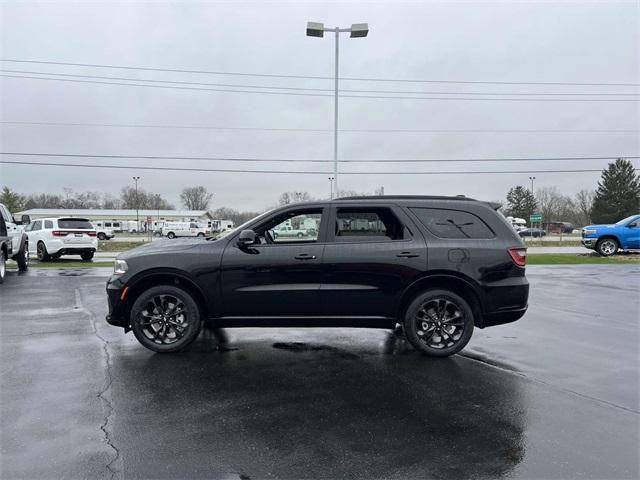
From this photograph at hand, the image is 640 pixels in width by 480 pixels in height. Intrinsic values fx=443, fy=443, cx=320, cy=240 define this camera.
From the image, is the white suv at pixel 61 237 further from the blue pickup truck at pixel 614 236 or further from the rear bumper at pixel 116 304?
the blue pickup truck at pixel 614 236

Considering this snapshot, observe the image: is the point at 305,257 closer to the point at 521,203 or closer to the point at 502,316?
the point at 502,316

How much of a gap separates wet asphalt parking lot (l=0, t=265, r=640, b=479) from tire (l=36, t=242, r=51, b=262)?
13154 millimetres

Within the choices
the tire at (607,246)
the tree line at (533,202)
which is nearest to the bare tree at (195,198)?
the tree line at (533,202)

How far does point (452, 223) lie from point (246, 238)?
2.57m

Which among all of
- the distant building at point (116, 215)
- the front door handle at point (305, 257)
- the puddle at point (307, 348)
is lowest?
the puddle at point (307, 348)

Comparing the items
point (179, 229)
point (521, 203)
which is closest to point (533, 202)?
point (521, 203)

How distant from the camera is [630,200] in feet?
222

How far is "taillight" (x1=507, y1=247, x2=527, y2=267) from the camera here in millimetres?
5410

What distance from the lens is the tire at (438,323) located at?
17.7 ft

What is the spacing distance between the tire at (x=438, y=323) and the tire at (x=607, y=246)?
2017cm

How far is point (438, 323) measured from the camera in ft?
17.9

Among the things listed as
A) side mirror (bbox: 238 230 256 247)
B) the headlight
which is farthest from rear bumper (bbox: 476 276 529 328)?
the headlight

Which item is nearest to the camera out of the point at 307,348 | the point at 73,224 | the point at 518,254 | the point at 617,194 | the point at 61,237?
the point at 518,254

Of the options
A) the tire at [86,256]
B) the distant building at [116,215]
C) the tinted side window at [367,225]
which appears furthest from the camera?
the distant building at [116,215]
